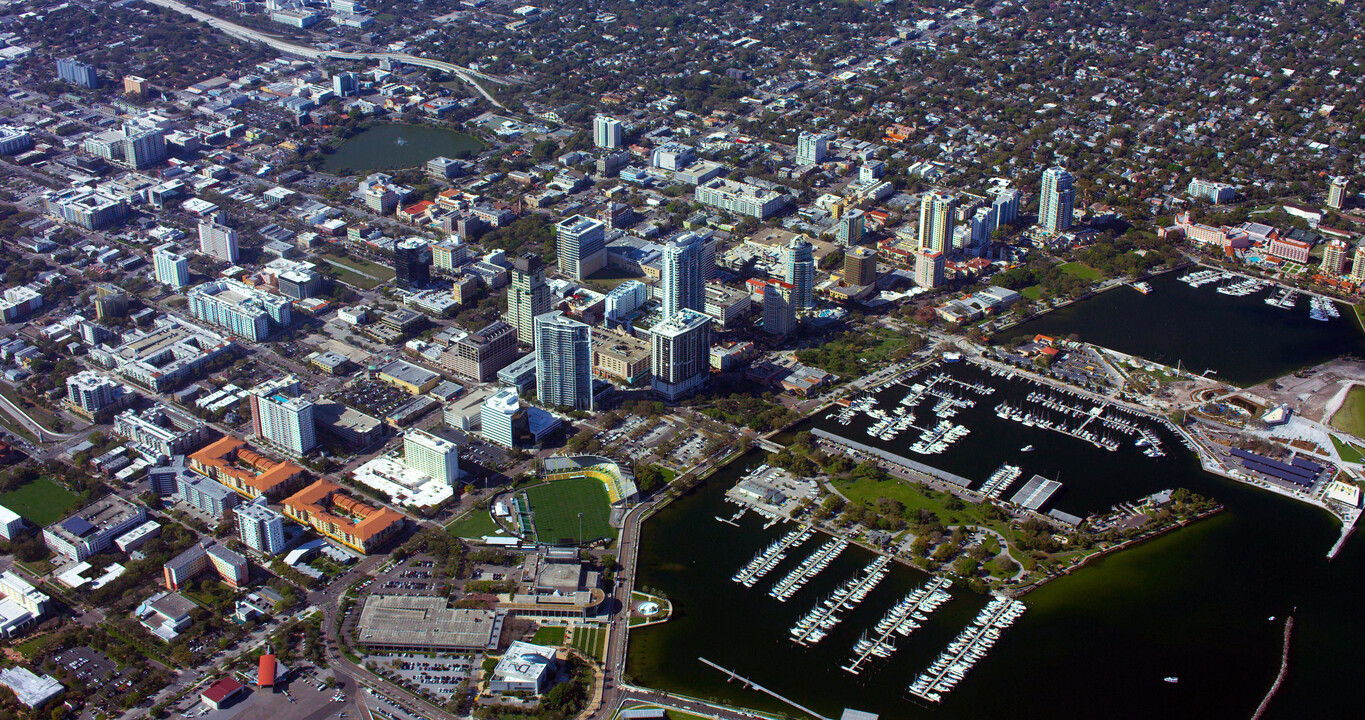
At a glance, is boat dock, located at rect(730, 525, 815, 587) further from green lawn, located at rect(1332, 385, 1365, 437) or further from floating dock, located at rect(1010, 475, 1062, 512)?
green lawn, located at rect(1332, 385, 1365, 437)

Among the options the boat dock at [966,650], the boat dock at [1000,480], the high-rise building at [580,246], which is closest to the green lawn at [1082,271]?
the boat dock at [1000,480]

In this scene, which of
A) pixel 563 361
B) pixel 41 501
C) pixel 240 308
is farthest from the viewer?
pixel 240 308

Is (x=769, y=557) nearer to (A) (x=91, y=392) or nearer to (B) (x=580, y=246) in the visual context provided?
(B) (x=580, y=246)

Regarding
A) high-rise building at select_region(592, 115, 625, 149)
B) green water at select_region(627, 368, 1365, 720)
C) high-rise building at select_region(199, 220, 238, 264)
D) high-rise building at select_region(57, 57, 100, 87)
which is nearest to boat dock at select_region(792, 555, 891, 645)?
green water at select_region(627, 368, 1365, 720)

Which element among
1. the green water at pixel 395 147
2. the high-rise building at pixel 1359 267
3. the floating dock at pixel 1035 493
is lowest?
the floating dock at pixel 1035 493

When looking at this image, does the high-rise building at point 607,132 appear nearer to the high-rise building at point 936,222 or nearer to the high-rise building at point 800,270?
the high-rise building at point 936,222

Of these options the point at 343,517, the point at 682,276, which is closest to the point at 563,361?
the point at 682,276
